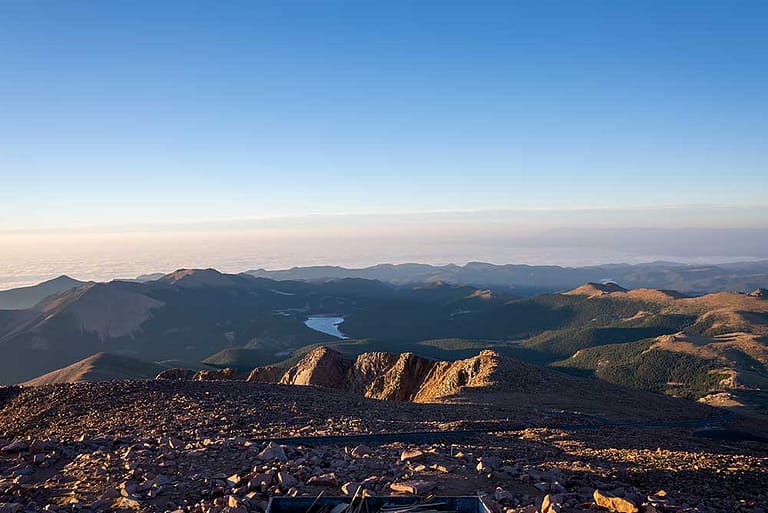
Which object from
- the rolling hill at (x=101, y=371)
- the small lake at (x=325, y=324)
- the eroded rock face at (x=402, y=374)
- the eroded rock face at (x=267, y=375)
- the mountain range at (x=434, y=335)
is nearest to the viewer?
the eroded rock face at (x=402, y=374)

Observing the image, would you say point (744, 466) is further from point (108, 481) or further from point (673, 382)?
point (673, 382)

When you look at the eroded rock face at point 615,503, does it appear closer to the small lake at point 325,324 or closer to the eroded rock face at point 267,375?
the eroded rock face at point 267,375

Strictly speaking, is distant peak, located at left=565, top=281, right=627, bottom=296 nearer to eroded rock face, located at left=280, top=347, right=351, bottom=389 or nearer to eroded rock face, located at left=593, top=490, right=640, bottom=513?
eroded rock face, located at left=280, top=347, right=351, bottom=389

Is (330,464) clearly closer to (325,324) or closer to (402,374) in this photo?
(402,374)

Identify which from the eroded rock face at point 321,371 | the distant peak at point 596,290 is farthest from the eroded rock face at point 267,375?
the distant peak at point 596,290

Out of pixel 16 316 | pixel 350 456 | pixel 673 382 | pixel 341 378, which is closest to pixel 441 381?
pixel 341 378

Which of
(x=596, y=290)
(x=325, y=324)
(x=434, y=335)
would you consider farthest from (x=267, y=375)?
(x=325, y=324)
